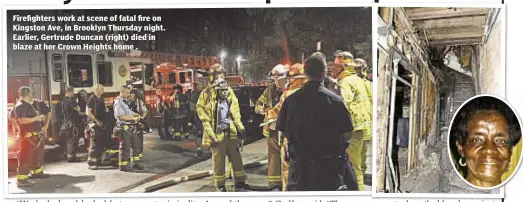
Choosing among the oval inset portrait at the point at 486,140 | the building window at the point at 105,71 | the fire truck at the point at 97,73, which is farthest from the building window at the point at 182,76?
the oval inset portrait at the point at 486,140

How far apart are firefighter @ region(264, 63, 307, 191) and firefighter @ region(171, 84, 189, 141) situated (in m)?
0.25

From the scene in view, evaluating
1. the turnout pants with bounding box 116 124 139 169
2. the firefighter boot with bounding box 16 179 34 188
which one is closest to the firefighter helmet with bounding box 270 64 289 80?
the turnout pants with bounding box 116 124 139 169

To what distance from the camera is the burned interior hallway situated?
1.42m

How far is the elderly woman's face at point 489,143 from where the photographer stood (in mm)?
1396

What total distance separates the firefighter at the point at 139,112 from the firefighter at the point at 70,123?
6.1 inches

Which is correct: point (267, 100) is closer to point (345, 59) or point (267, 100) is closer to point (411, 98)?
point (345, 59)

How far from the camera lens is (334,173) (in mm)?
1456

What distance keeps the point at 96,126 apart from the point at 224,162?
41 centimetres

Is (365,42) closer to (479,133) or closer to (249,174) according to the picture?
(479,133)

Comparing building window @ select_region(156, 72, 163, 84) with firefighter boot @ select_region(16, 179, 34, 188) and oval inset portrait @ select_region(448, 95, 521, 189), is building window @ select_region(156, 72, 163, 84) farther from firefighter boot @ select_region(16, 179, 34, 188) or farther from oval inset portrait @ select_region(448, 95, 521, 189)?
oval inset portrait @ select_region(448, 95, 521, 189)

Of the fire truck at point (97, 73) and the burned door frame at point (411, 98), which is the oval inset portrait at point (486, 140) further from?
the fire truck at point (97, 73)

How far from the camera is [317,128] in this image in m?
1.45

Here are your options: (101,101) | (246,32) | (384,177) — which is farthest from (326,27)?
(101,101)

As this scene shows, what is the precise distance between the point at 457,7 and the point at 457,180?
20.5 inches
